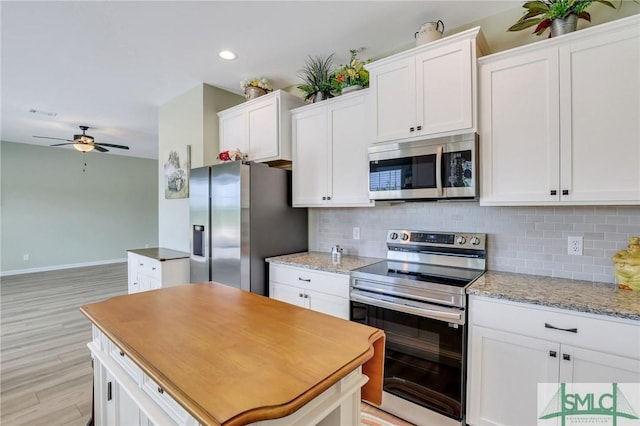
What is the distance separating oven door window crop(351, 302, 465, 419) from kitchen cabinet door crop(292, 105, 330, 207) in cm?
121

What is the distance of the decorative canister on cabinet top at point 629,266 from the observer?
64.6 inches

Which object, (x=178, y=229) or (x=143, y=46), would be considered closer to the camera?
(x=143, y=46)

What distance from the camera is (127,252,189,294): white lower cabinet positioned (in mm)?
3230

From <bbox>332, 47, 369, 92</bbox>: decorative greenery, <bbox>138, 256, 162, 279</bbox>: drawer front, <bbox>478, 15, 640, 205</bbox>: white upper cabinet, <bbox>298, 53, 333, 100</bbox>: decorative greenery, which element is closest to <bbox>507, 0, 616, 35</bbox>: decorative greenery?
<bbox>478, 15, 640, 205</bbox>: white upper cabinet

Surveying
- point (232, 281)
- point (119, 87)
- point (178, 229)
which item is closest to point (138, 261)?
point (178, 229)

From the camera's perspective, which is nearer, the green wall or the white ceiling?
the white ceiling

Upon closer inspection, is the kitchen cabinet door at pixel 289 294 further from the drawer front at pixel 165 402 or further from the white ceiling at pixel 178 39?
the white ceiling at pixel 178 39

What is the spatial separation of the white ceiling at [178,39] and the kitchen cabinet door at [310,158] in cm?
60

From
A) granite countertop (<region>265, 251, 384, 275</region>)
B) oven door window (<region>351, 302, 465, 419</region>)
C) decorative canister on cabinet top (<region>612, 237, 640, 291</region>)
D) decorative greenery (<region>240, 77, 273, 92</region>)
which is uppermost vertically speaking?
decorative greenery (<region>240, 77, 273, 92</region>)

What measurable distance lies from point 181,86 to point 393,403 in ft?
12.6

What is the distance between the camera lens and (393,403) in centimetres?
202

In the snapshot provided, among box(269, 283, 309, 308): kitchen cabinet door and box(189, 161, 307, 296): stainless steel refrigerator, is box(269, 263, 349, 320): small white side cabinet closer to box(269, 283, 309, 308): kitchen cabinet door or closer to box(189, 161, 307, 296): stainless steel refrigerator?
box(269, 283, 309, 308): kitchen cabinet door

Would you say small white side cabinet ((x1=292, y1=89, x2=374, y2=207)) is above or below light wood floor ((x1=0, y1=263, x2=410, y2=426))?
above

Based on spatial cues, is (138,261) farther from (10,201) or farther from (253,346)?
(10,201)
